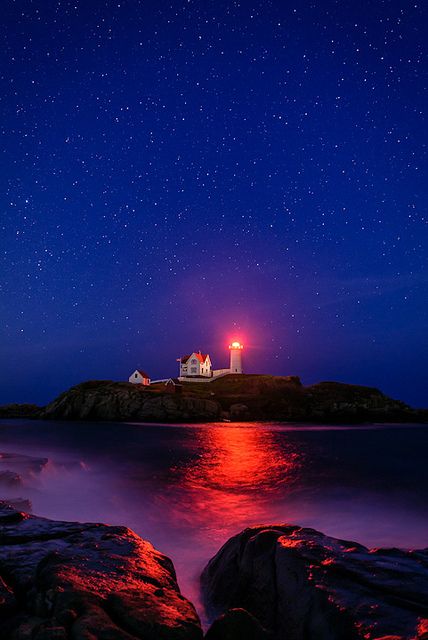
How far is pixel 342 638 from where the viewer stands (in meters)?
4.06

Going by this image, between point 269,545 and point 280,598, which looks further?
point 269,545

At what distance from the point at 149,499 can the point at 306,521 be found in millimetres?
6436

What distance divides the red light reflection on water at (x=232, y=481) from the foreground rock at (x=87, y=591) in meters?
7.90

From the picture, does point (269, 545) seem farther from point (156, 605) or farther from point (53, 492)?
point (53, 492)

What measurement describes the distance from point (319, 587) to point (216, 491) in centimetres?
1441

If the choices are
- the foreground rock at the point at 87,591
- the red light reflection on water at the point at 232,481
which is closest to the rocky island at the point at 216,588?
the foreground rock at the point at 87,591

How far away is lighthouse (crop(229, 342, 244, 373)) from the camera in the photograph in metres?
107

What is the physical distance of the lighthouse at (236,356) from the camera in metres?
107

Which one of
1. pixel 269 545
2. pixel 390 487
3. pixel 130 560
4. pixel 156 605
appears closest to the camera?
pixel 156 605

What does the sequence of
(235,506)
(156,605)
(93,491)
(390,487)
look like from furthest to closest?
(390,487), (93,491), (235,506), (156,605)

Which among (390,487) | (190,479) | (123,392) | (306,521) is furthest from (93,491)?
(123,392)

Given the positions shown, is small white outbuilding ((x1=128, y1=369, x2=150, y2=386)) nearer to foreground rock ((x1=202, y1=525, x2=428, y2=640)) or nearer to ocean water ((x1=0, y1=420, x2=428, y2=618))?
ocean water ((x1=0, y1=420, x2=428, y2=618))

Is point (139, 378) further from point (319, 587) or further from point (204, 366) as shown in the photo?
point (319, 587)

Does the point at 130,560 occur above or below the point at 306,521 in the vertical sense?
above
